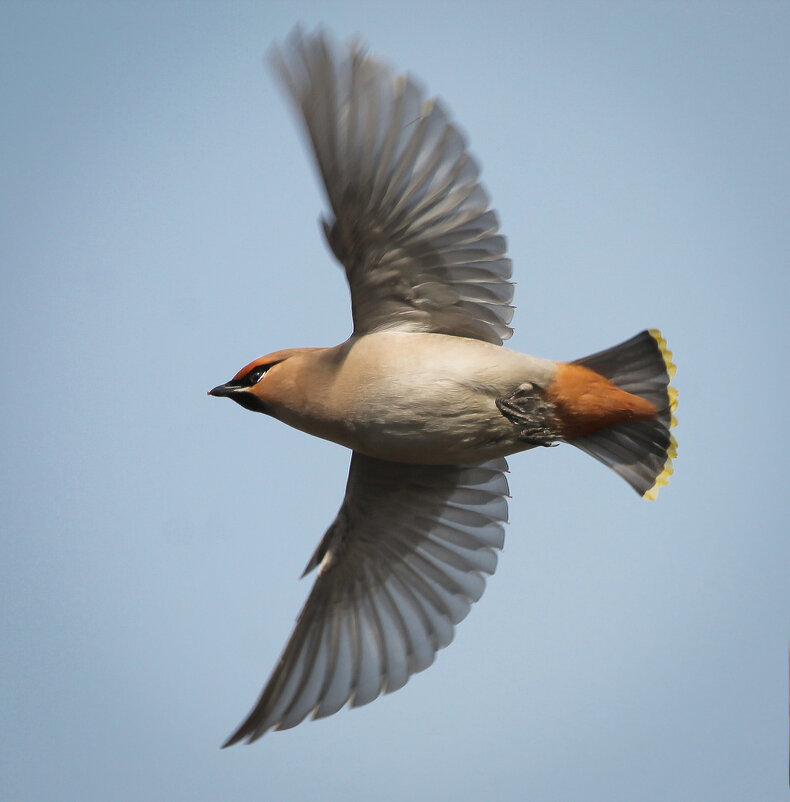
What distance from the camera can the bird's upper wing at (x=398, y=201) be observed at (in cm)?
589

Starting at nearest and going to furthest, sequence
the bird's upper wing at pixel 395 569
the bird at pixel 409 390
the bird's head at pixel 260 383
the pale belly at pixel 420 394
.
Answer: the bird at pixel 409 390 < the pale belly at pixel 420 394 < the bird's head at pixel 260 383 < the bird's upper wing at pixel 395 569

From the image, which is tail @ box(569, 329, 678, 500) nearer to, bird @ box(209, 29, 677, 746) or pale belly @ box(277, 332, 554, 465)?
bird @ box(209, 29, 677, 746)

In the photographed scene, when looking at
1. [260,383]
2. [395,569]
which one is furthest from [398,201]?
[395,569]

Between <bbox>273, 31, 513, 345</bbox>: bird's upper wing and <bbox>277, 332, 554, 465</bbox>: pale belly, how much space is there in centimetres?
17

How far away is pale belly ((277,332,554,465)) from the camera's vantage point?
6.49 metres

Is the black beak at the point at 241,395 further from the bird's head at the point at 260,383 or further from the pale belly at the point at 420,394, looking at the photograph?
the pale belly at the point at 420,394

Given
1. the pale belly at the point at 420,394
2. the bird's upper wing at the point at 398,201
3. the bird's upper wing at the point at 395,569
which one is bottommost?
the bird's upper wing at the point at 395,569

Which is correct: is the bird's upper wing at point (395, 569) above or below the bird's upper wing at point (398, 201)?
below

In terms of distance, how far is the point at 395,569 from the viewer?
7.82 meters

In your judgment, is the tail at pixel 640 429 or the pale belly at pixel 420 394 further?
the tail at pixel 640 429

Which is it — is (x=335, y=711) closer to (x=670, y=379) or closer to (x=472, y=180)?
(x=670, y=379)

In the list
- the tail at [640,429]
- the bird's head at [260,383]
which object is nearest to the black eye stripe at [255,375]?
the bird's head at [260,383]

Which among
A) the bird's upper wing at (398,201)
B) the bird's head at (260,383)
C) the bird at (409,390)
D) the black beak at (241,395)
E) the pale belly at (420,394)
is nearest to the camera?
the bird's upper wing at (398,201)

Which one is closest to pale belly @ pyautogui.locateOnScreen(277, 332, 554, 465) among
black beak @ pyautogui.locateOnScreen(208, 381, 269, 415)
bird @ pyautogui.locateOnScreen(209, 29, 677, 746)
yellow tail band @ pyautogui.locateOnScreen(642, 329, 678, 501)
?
bird @ pyautogui.locateOnScreen(209, 29, 677, 746)
